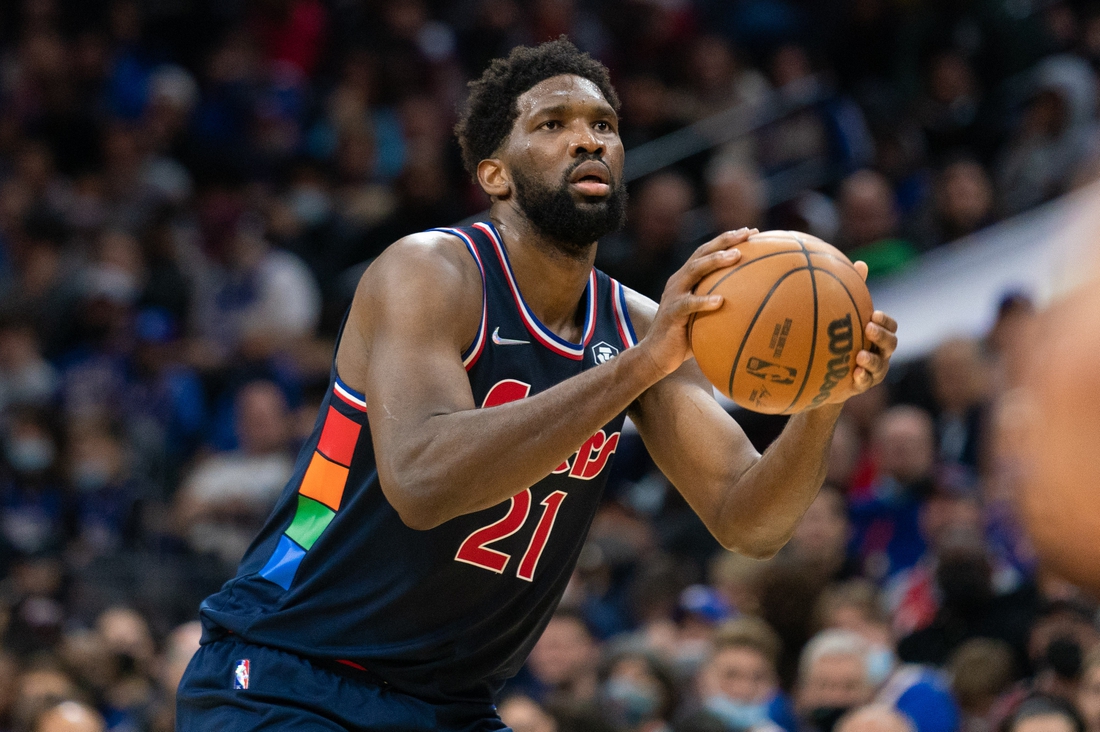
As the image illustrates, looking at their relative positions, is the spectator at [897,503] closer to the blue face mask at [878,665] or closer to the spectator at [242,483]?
the blue face mask at [878,665]

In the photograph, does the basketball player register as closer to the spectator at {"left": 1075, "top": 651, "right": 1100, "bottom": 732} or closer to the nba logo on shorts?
the nba logo on shorts

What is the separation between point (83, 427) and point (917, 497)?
5964 millimetres

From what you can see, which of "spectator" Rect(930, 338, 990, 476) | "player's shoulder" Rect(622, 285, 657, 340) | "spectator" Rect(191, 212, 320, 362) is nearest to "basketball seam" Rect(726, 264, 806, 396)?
"player's shoulder" Rect(622, 285, 657, 340)

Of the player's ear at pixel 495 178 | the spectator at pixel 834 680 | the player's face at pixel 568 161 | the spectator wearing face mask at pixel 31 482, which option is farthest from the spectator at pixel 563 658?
the spectator wearing face mask at pixel 31 482

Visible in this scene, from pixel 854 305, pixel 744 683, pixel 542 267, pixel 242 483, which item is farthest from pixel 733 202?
pixel 854 305

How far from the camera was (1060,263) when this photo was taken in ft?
6.30

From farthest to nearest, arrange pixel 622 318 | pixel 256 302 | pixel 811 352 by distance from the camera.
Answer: pixel 256 302, pixel 622 318, pixel 811 352

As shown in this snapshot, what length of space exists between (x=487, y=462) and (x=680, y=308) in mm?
599

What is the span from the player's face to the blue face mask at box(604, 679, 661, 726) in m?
3.31

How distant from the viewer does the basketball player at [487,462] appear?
3.46 meters

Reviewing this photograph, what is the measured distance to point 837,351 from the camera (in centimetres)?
352

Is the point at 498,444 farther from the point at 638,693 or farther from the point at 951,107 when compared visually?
the point at 951,107

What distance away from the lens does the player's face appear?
3932 mm

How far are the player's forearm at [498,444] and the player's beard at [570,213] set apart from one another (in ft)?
1.94
